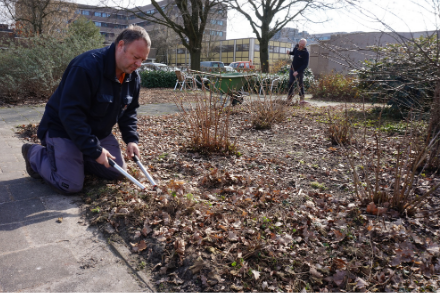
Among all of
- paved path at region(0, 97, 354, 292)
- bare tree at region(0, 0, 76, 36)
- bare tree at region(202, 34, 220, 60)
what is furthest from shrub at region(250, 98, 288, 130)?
bare tree at region(202, 34, 220, 60)

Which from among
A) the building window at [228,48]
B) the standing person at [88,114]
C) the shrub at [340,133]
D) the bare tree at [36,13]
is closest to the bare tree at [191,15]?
the bare tree at [36,13]

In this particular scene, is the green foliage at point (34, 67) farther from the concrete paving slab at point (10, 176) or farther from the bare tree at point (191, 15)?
the bare tree at point (191, 15)

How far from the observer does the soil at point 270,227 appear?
6.63ft

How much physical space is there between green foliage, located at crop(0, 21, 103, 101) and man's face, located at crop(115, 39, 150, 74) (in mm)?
7260

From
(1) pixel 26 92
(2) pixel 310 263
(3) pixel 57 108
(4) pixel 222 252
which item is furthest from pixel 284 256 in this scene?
(1) pixel 26 92

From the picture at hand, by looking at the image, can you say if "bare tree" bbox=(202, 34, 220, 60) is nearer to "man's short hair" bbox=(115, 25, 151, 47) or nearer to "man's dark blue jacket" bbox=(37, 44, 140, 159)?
"man's dark blue jacket" bbox=(37, 44, 140, 159)

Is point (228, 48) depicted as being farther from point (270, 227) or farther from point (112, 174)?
point (270, 227)

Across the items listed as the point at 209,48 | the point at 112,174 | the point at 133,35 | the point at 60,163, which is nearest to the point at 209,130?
the point at 112,174

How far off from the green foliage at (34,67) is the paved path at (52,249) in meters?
7.01

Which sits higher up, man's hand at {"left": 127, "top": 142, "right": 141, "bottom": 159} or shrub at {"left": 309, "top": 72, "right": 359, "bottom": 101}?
shrub at {"left": 309, "top": 72, "right": 359, "bottom": 101}

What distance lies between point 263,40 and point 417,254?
1962 cm

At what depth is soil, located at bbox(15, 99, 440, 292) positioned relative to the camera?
2.02 m

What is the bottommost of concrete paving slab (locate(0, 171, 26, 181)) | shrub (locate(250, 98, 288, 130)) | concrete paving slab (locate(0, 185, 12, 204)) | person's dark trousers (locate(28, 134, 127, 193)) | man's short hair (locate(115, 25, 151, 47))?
concrete paving slab (locate(0, 185, 12, 204))

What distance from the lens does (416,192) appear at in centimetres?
313
